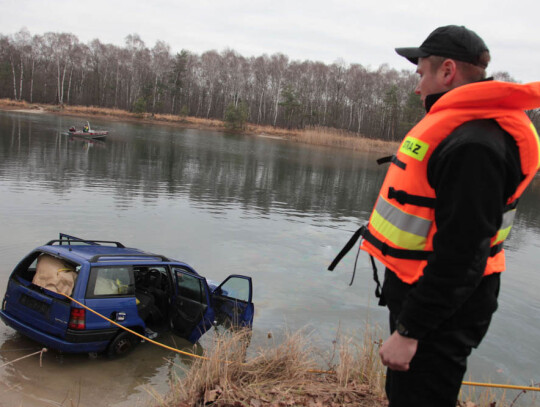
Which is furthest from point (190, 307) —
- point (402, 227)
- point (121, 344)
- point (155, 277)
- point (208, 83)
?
point (208, 83)

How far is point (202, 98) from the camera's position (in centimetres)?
8944

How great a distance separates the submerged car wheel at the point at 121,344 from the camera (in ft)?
20.7

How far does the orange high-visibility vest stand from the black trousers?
0.54 ft

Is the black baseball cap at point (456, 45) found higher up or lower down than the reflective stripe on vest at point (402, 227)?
Answer: higher up

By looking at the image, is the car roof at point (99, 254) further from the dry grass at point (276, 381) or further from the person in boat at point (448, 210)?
the person in boat at point (448, 210)

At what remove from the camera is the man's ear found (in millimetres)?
2135

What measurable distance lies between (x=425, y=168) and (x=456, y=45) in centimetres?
59

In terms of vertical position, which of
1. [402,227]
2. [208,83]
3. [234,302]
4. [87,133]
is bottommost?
[234,302]

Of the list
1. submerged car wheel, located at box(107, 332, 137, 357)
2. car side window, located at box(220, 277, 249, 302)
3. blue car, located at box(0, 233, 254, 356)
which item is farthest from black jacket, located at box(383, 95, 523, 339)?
car side window, located at box(220, 277, 249, 302)

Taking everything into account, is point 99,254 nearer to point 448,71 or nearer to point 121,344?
point 121,344

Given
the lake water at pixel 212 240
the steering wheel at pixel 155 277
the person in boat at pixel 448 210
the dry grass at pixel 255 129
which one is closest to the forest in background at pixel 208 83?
the dry grass at pixel 255 129

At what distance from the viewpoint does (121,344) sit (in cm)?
643

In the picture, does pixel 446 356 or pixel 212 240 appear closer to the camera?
pixel 446 356

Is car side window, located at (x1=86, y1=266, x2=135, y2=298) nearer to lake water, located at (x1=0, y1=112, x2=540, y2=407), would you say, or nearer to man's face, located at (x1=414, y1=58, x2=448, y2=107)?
lake water, located at (x1=0, y1=112, x2=540, y2=407)
